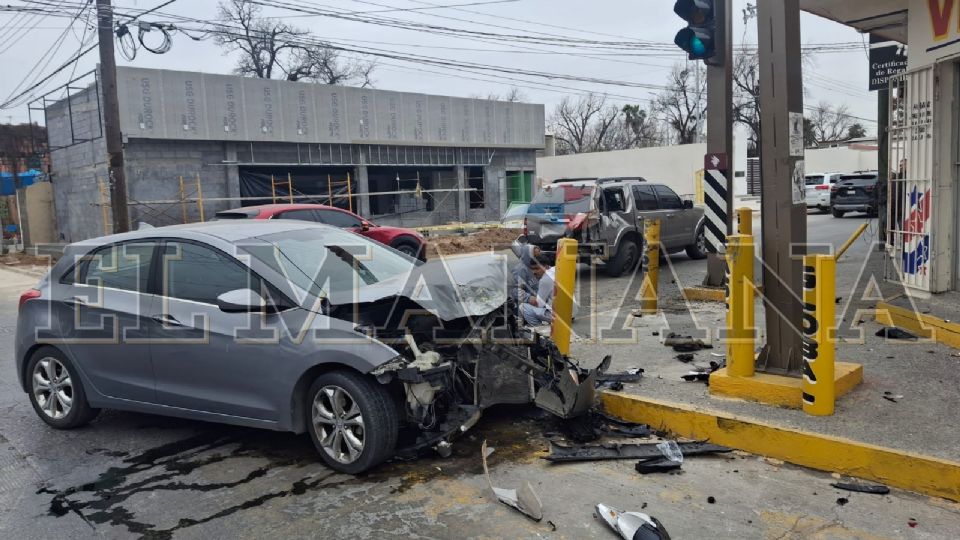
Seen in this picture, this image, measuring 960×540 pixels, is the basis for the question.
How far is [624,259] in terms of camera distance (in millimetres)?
13234

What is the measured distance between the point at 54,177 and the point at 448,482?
2536cm

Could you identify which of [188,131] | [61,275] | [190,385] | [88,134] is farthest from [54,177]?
[190,385]

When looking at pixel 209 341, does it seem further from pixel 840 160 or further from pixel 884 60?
pixel 840 160

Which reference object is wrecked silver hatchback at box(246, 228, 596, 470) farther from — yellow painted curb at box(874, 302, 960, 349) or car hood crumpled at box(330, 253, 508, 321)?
yellow painted curb at box(874, 302, 960, 349)

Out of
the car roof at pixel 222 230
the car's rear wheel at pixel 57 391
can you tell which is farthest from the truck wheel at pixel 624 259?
the car's rear wheel at pixel 57 391

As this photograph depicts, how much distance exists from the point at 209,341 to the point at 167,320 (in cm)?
45

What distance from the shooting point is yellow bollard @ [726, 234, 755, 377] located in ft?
17.8

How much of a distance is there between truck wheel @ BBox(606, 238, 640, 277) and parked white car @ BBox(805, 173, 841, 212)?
2071 centimetres

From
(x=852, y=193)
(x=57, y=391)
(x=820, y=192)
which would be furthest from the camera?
(x=820, y=192)

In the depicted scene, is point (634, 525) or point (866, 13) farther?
point (866, 13)

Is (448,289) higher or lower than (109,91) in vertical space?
lower

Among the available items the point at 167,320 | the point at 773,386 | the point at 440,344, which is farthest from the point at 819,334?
the point at 167,320

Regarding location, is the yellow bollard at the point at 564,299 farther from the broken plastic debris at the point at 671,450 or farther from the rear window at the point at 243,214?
the rear window at the point at 243,214

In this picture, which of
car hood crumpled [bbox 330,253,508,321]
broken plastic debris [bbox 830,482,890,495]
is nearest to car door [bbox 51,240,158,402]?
car hood crumpled [bbox 330,253,508,321]
